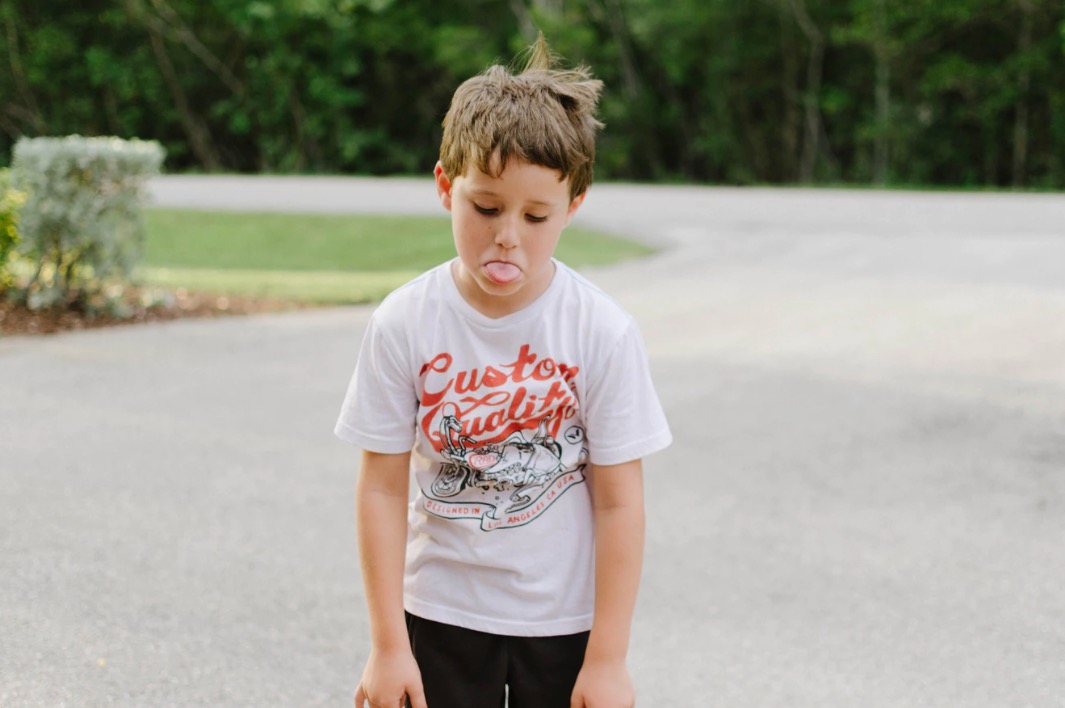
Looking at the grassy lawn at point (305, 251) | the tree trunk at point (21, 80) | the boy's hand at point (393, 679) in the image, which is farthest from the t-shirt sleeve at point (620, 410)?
the tree trunk at point (21, 80)

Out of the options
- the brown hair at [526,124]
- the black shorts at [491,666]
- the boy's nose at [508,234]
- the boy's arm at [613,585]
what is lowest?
the black shorts at [491,666]

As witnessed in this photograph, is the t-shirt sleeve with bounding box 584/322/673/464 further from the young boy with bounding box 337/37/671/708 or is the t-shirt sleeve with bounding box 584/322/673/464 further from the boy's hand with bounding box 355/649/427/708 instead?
the boy's hand with bounding box 355/649/427/708

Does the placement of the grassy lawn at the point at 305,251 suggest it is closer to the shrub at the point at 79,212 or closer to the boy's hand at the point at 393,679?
the shrub at the point at 79,212

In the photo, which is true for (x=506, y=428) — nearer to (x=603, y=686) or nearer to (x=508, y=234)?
(x=508, y=234)

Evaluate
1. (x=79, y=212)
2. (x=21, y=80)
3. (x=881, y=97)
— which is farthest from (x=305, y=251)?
(x=21, y=80)

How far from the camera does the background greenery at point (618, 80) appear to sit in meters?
25.4

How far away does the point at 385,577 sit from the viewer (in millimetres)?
1835

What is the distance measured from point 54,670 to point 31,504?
1.61 meters

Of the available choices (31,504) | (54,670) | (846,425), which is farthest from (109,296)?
(54,670)

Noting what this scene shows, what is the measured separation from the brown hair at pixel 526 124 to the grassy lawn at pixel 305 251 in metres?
8.29

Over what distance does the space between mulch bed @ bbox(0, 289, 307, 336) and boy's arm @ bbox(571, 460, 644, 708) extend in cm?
723

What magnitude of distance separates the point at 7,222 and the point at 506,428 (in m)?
7.75

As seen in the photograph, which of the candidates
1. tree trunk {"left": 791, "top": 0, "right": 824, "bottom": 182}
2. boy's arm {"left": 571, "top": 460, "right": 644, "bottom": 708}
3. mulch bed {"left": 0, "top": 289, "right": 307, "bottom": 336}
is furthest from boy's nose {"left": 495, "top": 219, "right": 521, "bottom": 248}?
tree trunk {"left": 791, "top": 0, "right": 824, "bottom": 182}

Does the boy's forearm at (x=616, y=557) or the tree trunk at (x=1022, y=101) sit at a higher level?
the boy's forearm at (x=616, y=557)
